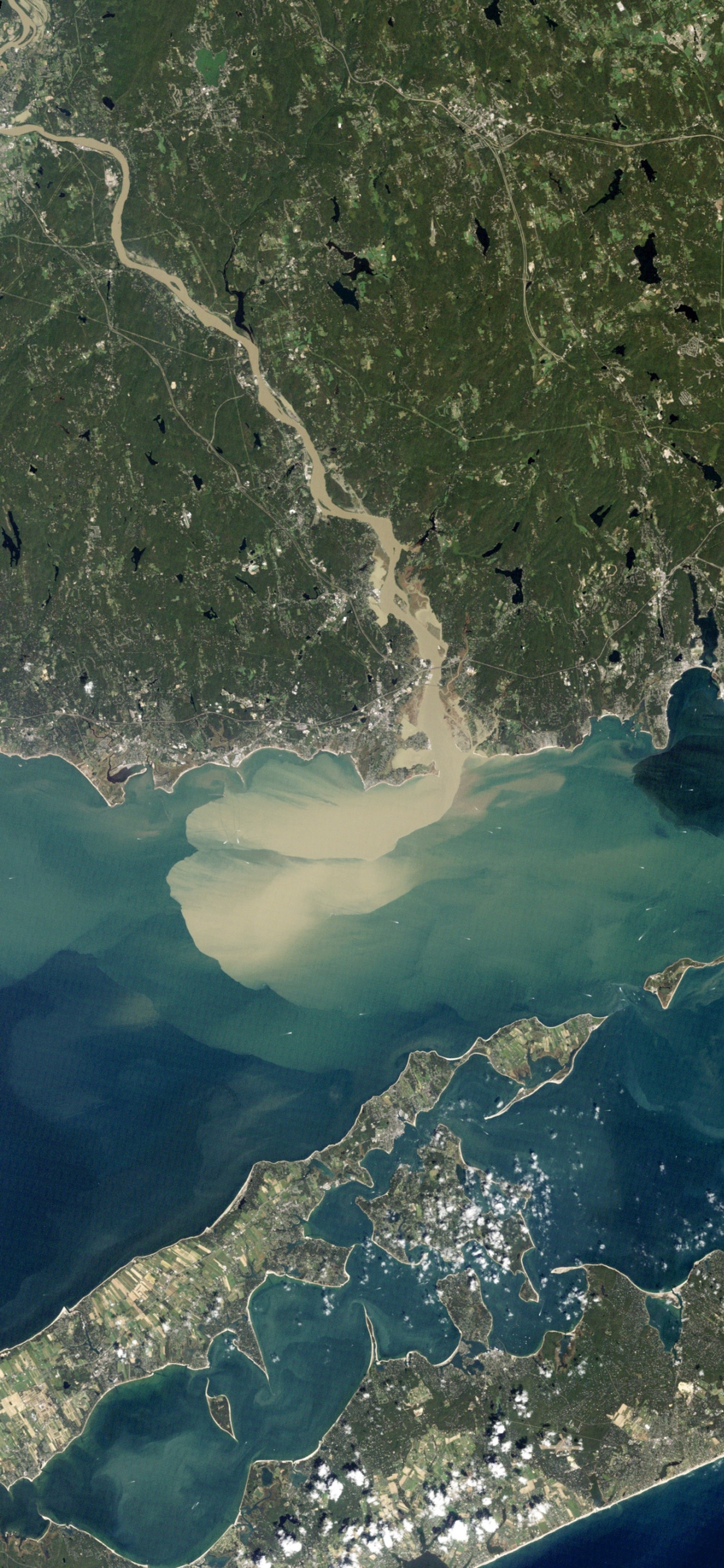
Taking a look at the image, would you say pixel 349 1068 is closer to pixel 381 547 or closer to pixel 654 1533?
pixel 381 547

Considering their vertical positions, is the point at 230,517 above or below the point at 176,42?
below

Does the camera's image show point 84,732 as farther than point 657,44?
Yes

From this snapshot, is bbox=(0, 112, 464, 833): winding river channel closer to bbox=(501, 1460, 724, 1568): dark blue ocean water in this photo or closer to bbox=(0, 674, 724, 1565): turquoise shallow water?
bbox=(0, 674, 724, 1565): turquoise shallow water

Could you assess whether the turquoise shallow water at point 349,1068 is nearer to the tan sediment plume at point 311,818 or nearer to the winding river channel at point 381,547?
the tan sediment plume at point 311,818

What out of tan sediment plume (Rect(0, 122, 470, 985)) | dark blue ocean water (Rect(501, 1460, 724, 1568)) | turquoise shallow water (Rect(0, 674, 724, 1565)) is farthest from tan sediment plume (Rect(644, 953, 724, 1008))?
dark blue ocean water (Rect(501, 1460, 724, 1568))

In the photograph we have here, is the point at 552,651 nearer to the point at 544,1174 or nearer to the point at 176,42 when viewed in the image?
the point at 544,1174

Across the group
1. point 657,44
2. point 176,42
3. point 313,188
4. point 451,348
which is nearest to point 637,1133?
point 451,348

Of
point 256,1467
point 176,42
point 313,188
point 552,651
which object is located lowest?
point 256,1467

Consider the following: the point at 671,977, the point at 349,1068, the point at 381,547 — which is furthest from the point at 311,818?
the point at 671,977
